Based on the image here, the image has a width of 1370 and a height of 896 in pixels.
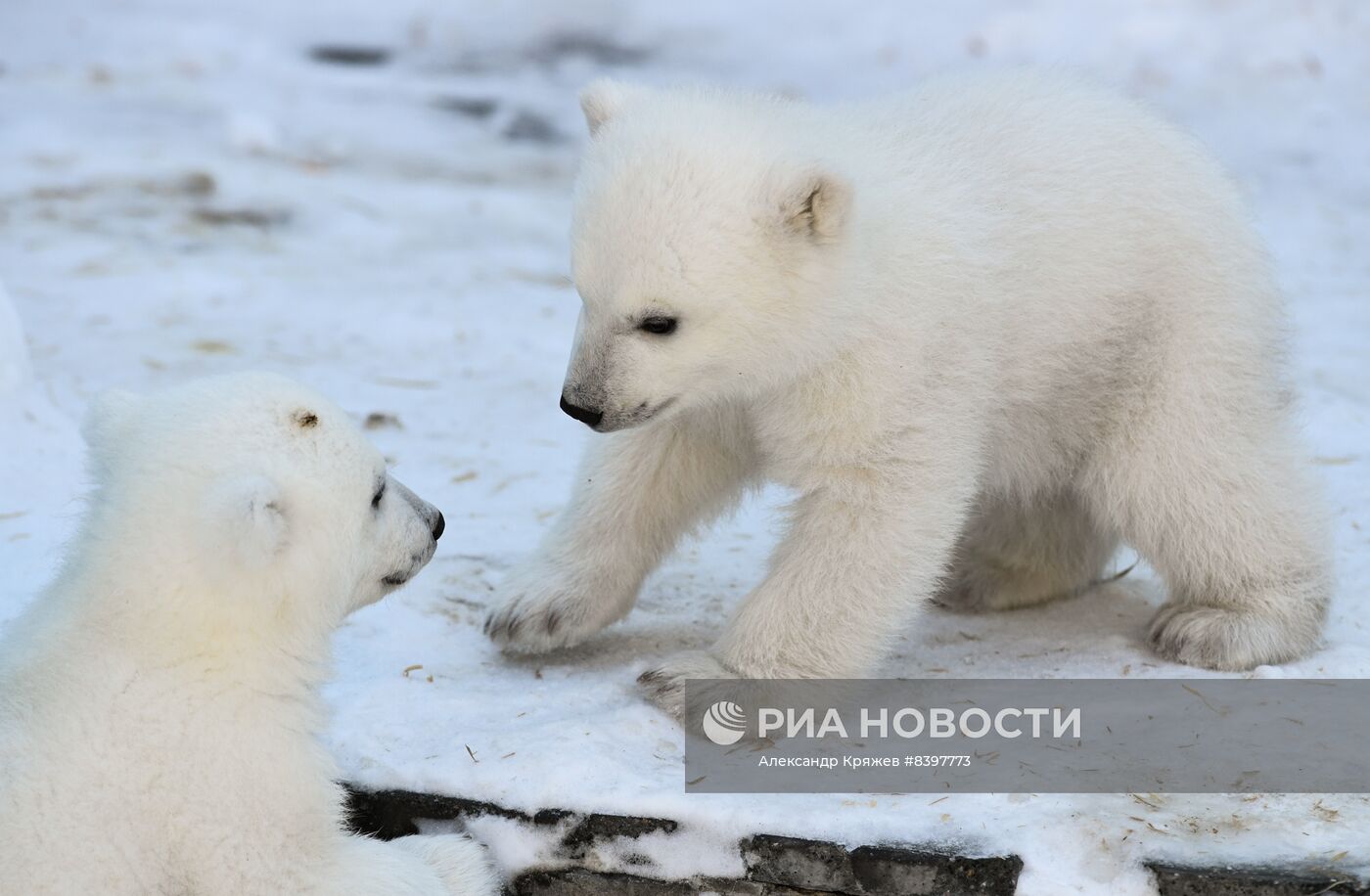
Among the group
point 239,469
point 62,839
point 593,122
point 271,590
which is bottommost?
point 62,839

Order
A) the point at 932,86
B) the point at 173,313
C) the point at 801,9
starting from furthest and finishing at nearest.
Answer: the point at 801,9
the point at 173,313
the point at 932,86

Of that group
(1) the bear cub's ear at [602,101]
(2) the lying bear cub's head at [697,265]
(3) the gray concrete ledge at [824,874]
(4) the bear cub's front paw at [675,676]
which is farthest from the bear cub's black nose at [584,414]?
(3) the gray concrete ledge at [824,874]

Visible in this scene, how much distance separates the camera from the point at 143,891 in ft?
9.58

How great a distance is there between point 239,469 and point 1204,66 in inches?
415

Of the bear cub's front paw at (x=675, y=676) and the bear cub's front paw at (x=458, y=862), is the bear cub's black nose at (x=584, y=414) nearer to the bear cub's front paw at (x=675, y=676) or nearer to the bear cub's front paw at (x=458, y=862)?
the bear cub's front paw at (x=675, y=676)

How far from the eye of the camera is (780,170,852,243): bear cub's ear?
3574mm

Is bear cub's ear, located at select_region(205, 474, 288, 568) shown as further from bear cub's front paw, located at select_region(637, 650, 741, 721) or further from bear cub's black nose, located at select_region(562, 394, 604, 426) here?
bear cub's front paw, located at select_region(637, 650, 741, 721)

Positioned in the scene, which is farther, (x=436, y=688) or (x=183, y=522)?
(x=436, y=688)

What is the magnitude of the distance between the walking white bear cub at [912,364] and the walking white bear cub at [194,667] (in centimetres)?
83

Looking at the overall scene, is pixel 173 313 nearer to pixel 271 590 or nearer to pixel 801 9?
pixel 271 590

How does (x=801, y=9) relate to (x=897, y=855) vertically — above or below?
above

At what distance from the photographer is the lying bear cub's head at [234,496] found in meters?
2.99

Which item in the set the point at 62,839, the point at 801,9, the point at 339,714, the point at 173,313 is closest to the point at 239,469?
the point at 62,839

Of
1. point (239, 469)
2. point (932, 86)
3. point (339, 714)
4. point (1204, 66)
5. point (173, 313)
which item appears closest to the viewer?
point (239, 469)
